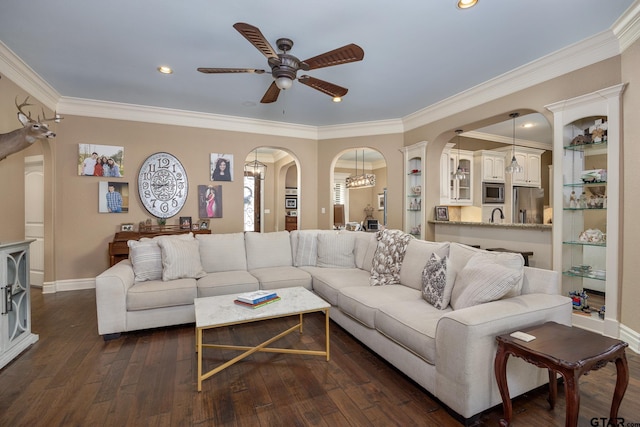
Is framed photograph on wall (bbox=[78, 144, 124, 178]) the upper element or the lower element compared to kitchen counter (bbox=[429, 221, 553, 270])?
A: upper

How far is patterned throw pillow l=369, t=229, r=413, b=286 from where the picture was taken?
9.61ft

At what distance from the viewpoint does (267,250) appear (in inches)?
154

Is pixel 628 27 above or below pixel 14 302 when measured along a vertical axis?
above

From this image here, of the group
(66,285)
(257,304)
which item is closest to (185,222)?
(66,285)

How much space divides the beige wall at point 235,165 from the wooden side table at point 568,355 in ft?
4.98

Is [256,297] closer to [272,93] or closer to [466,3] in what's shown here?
[272,93]

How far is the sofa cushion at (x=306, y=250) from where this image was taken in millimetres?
3943

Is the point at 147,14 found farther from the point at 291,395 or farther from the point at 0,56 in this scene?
the point at 291,395

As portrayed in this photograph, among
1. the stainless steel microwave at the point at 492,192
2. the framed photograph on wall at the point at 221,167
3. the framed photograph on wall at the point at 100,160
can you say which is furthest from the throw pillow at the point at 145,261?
the stainless steel microwave at the point at 492,192

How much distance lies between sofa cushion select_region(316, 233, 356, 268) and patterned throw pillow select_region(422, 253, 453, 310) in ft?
4.84

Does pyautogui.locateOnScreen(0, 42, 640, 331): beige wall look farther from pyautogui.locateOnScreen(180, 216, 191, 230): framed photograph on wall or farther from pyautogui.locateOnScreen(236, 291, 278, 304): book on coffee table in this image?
pyautogui.locateOnScreen(236, 291, 278, 304): book on coffee table

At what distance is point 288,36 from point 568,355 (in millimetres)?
2970

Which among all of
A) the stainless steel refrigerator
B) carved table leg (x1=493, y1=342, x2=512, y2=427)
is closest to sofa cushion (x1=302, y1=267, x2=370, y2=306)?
carved table leg (x1=493, y1=342, x2=512, y2=427)

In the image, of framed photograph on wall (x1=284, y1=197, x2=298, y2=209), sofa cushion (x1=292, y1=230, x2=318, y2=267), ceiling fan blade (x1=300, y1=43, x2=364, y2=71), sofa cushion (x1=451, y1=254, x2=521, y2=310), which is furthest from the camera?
framed photograph on wall (x1=284, y1=197, x2=298, y2=209)
